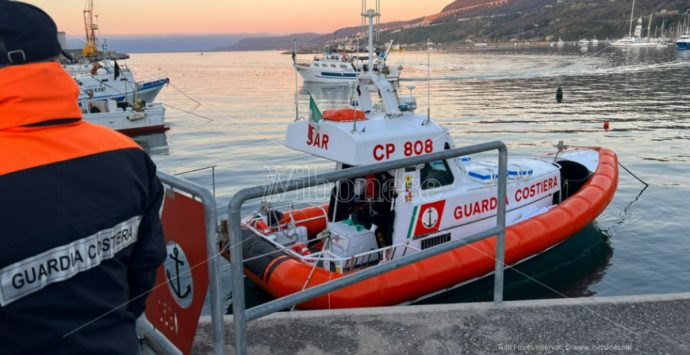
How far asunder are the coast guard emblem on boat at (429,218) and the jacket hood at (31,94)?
6.18 metres

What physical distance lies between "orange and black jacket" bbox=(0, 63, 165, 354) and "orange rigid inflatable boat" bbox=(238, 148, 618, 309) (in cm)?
501

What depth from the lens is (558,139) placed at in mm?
21875

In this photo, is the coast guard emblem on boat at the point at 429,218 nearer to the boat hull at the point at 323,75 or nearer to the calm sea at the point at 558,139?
the calm sea at the point at 558,139

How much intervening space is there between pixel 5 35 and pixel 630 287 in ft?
30.8

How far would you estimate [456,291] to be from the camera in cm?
805

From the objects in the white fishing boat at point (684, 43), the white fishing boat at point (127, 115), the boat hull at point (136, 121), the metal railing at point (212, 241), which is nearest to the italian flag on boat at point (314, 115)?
the metal railing at point (212, 241)

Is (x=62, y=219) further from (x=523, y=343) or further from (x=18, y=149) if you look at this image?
(x=523, y=343)

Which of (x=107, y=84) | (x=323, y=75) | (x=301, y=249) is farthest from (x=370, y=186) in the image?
(x=323, y=75)

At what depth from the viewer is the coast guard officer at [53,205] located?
5.19 ft

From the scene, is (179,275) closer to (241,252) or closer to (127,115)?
(241,252)

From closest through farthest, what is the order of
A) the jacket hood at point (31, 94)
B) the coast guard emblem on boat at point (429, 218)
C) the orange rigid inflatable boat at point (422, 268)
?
the jacket hood at point (31, 94), the orange rigid inflatable boat at point (422, 268), the coast guard emblem on boat at point (429, 218)

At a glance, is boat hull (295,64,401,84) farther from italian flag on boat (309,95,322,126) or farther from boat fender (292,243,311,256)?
italian flag on boat (309,95,322,126)

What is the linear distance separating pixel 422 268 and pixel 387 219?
0.89 m

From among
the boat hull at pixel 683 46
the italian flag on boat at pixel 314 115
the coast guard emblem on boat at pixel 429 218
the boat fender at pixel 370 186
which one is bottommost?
the coast guard emblem on boat at pixel 429 218
